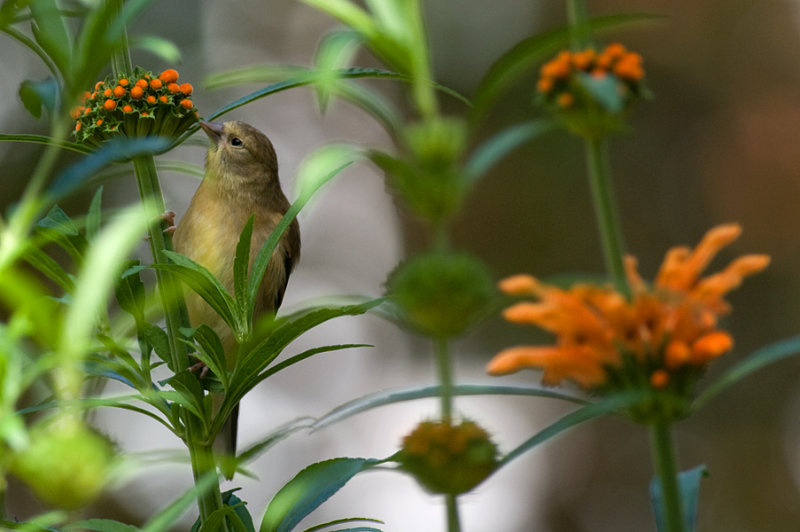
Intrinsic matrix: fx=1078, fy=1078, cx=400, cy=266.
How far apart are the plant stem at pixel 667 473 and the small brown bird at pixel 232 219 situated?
184 centimetres

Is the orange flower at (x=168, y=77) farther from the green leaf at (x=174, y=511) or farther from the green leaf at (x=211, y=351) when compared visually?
the green leaf at (x=174, y=511)

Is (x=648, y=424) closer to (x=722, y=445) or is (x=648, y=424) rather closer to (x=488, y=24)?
(x=722, y=445)

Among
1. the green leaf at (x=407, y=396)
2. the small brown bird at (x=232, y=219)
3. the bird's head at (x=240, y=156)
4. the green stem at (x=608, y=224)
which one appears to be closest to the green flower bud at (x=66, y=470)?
the green leaf at (x=407, y=396)

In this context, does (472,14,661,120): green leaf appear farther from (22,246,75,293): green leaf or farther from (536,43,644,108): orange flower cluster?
(22,246,75,293): green leaf

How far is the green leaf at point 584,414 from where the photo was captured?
76 cm

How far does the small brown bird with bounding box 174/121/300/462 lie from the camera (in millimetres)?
2756

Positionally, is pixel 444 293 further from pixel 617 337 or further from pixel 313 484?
pixel 313 484

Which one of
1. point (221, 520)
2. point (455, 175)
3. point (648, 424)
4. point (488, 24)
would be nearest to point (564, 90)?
point (455, 175)

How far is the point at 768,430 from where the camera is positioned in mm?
4613

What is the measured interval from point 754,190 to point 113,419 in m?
2.97

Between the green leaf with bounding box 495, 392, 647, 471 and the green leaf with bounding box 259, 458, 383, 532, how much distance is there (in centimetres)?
30

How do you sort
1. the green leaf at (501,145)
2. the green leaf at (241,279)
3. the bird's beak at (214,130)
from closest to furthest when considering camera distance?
the green leaf at (501,145), the green leaf at (241,279), the bird's beak at (214,130)

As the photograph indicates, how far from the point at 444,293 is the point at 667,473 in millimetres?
216

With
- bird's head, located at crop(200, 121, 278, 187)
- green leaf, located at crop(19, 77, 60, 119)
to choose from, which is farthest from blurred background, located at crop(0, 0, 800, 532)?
green leaf, located at crop(19, 77, 60, 119)
